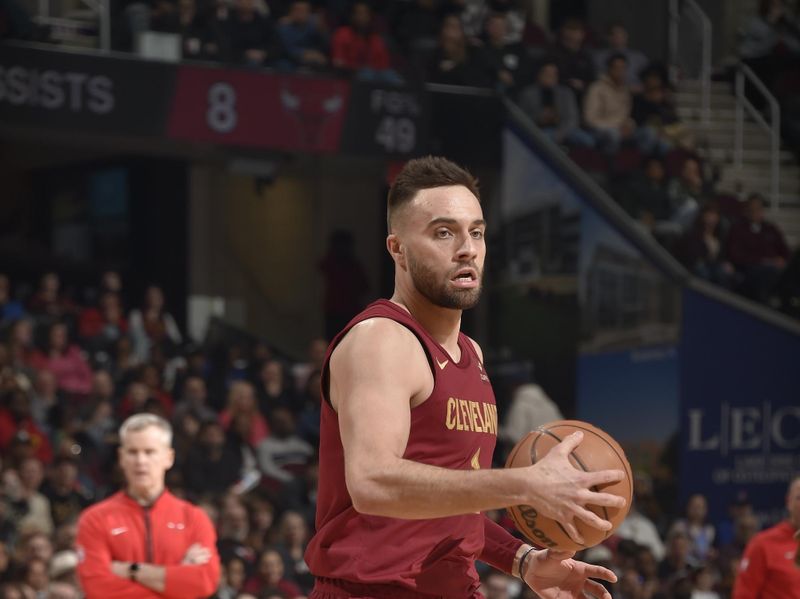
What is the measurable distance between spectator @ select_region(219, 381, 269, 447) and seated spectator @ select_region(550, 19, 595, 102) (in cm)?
557

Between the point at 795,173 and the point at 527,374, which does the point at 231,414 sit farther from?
the point at 795,173

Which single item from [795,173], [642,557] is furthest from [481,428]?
[795,173]

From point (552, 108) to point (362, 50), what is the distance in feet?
7.20

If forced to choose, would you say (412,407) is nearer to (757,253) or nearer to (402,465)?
(402,465)

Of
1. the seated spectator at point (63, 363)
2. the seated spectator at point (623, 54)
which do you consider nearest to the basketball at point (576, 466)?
the seated spectator at point (63, 363)

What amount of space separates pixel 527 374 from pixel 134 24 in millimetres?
5244

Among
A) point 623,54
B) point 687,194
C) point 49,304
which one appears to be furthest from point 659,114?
point 49,304

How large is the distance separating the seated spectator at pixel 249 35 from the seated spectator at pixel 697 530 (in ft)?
19.3

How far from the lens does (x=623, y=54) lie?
1708 cm

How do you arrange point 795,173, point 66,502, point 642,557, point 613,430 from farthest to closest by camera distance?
point 795,173 → point 613,430 → point 642,557 → point 66,502

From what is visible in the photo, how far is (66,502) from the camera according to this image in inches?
426

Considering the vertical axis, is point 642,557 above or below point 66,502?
below

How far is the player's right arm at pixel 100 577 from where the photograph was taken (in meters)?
7.01

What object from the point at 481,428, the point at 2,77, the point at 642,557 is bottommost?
the point at 642,557
